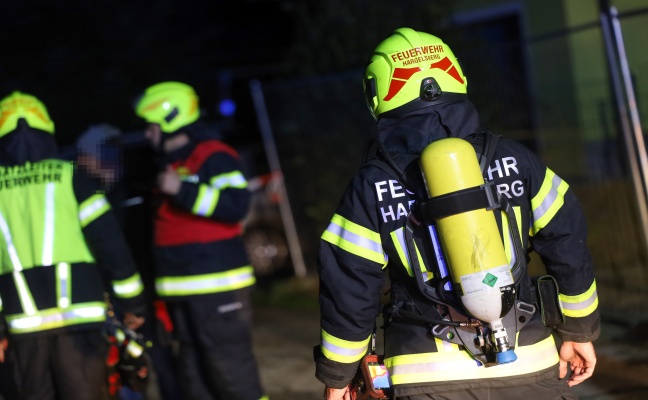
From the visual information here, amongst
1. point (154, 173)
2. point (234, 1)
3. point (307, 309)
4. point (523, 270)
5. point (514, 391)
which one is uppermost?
point (234, 1)

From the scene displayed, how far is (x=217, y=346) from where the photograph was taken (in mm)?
5445

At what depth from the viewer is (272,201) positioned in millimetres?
11312

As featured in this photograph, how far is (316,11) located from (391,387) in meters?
7.87

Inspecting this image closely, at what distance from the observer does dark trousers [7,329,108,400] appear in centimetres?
458

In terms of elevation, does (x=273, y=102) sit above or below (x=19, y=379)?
above

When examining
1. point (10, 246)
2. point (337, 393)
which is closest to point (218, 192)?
point (10, 246)

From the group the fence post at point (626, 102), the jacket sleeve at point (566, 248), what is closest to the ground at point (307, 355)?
the fence post at point (626, 102)

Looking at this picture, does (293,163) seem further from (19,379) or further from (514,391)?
(514,391)

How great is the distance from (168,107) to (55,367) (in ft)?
5.69

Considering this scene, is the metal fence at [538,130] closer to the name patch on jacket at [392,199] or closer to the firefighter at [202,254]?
the firefighter at [202,254]

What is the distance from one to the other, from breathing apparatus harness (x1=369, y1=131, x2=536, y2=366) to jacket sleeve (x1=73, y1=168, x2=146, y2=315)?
197cm

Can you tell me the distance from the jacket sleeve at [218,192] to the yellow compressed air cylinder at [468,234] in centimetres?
259

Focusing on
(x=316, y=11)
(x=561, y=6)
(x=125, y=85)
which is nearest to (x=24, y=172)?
(x=316, y=11)

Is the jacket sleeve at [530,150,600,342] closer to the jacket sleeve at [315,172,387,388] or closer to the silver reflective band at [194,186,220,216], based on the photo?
the jacket sleeve at [315,172,387,388]
